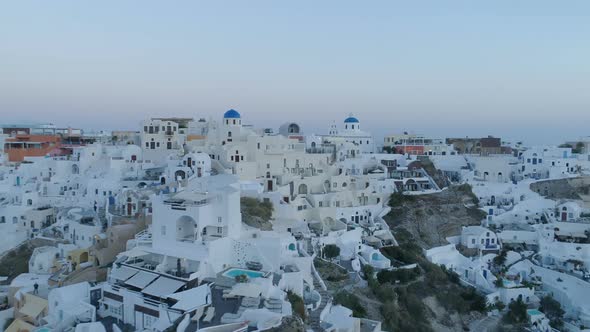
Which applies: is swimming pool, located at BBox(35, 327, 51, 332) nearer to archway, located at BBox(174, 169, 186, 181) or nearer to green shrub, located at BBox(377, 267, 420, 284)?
archway, located at BBox(174, 169, 186, 181)

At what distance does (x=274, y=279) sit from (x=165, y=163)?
16.8 meters

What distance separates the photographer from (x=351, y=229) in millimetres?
26391

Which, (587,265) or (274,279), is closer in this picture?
(274,279)

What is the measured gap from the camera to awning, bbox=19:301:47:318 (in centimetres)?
1763

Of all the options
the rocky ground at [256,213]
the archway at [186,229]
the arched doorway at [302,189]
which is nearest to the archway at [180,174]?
the rocky ground at [256,213]

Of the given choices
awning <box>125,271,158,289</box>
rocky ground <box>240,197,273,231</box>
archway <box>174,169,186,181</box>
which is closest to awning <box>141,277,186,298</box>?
awning <box>125,271,158,289</box>

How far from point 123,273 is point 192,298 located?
3795 mm

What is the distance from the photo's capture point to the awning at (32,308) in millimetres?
17627

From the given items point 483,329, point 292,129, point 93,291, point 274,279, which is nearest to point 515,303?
point 483,329

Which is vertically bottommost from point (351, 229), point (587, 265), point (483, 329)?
point (483, 329)

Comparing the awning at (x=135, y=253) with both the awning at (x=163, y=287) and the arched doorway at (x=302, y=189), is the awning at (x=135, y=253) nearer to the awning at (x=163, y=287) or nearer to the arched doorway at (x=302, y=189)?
the awning at (x=163, y=287)

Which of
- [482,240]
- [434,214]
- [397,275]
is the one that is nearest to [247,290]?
[397,275]

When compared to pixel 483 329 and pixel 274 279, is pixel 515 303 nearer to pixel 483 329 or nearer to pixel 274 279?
pixel 483 329

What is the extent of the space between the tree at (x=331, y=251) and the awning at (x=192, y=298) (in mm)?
8802
